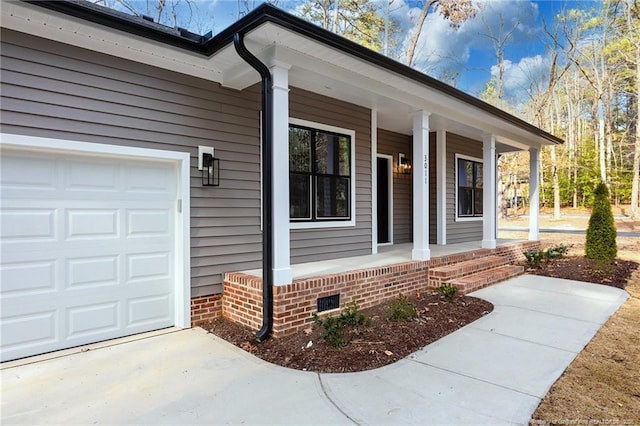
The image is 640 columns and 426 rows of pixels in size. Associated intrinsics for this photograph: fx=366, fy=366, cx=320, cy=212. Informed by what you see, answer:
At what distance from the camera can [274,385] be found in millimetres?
2844

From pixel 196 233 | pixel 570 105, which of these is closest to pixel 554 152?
pixel 570 105

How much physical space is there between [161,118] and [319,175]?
238 cm

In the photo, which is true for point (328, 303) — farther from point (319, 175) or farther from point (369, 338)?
point (319, 175)

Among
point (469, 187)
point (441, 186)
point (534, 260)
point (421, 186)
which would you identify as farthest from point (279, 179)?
point (469, 187)

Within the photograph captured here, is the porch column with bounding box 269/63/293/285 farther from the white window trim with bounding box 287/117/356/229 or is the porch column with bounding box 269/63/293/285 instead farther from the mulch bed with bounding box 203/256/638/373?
the white window trim with bounding box 287/117/356/229

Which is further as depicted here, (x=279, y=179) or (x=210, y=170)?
(x=210, y=170)

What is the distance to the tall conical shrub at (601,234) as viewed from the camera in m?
7.79

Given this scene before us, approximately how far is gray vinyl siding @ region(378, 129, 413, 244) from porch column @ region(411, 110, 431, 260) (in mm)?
2079

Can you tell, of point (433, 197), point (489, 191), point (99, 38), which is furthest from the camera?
point (433, 197)

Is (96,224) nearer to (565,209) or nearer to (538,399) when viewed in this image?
(538,399)

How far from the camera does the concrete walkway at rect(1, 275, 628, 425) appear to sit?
95.7 inches

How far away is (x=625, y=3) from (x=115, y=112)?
23777mm

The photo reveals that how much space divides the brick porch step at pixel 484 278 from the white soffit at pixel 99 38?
14.9 feet

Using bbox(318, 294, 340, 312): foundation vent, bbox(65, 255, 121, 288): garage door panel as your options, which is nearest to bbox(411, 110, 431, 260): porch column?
bbox(318, 294, 340, 312): foundation vent
